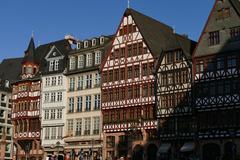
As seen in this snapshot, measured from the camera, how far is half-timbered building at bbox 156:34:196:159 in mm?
54531

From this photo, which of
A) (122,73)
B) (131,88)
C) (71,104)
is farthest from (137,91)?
(71,104)

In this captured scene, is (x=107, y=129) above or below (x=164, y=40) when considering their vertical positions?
below

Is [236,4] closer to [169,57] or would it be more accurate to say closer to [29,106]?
[169,57]

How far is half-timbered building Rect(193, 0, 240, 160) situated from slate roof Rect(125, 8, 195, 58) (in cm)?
324

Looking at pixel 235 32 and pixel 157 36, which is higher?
pixel 157 36

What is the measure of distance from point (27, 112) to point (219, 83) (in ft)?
99.9

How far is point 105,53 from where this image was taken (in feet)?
213

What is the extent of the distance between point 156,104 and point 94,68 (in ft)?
38.0

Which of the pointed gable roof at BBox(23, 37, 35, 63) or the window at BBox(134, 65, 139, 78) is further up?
the pointed gable roof at BBox(23, 37, 35, 63)

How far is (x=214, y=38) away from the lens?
5356cm

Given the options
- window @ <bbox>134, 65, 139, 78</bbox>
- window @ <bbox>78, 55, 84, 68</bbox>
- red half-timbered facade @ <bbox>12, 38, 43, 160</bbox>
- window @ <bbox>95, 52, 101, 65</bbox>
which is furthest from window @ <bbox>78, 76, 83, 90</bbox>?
window @ <bbox>134, 65, 139, 78</bbox>

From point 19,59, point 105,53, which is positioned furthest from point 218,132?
point 19,59

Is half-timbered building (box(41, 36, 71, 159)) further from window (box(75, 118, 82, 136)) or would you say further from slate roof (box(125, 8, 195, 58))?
slate roof (box(125, 8, 195, 58))

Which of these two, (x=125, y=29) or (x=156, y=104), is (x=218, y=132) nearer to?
(x=156, y=104)
